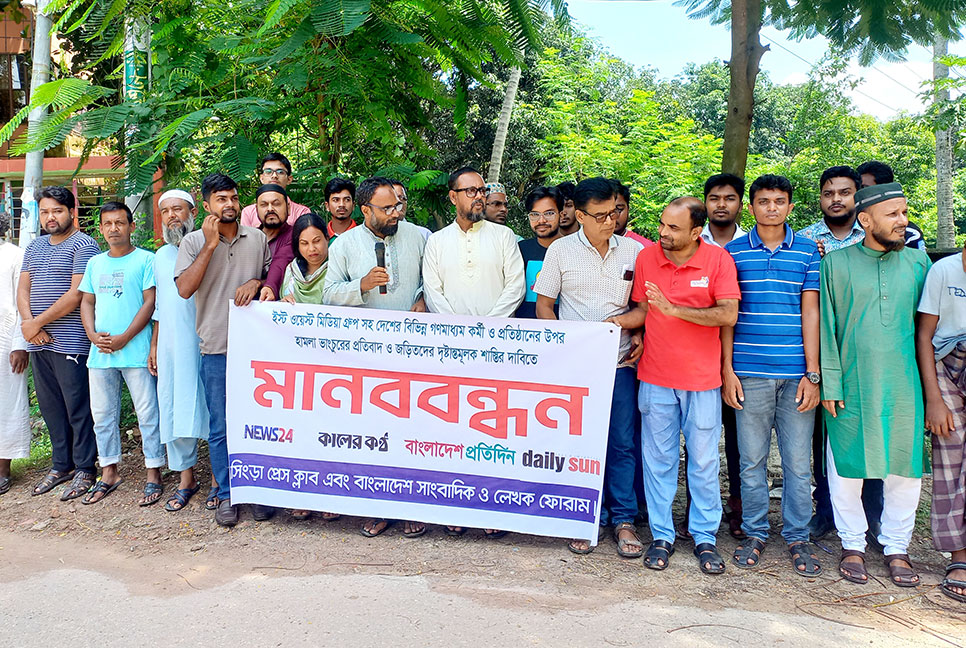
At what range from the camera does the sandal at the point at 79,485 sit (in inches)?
201

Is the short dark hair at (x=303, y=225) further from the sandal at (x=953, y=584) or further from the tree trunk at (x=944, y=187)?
the tree trunk at (x=944, y=187)

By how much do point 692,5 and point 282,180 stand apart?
3.28m

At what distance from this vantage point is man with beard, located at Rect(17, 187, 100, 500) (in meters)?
5.24

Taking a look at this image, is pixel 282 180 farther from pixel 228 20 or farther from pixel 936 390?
pixel 936 390

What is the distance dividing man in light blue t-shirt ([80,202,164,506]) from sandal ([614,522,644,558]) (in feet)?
10.1

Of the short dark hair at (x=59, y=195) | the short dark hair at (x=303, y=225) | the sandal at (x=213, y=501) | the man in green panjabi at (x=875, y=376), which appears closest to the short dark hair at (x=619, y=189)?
the man in green panjabi at (x=875, y=376)

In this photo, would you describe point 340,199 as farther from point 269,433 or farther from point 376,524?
point 376,524

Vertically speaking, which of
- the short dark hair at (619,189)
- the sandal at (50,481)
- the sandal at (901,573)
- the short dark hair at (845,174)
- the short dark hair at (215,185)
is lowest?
the sandal at (50,481)

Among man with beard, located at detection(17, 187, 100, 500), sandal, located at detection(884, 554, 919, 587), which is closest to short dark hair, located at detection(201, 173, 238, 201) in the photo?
man with beard, located at detection(17, 187, 100, 500)

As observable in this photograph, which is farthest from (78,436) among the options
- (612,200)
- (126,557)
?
(612,200)

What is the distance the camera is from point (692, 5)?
212 inches

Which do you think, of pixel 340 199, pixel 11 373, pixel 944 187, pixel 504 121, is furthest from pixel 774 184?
pixel 944 187

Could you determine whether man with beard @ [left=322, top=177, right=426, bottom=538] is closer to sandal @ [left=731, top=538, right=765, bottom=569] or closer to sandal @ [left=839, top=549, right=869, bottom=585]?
sandal @ [left=731, top=538, right=765, bottom=569]

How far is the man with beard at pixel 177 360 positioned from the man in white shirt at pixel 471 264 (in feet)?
5.52
